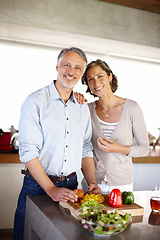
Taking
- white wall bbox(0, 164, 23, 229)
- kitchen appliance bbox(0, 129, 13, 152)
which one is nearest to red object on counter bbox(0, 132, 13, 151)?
kitchen appliance bbox(0, 129, 13, 152)

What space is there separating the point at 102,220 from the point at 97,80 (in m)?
1.30

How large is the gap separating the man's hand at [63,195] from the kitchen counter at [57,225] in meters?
0.04

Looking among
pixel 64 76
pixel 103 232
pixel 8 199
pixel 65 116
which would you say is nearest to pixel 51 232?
pixel 103 232

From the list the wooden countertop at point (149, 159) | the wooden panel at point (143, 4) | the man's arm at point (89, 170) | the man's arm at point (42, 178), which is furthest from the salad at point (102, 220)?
the wooden panel at point (143, 4)

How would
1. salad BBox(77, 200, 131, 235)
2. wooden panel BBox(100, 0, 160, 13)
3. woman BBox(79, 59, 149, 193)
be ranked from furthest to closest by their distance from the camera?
wooden panel BBox(100, 0, 160, 13)
woman BBox(79, 59, 149, 193)
salad BBox(77, 200, 131, 235)

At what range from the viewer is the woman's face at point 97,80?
2.31 meters

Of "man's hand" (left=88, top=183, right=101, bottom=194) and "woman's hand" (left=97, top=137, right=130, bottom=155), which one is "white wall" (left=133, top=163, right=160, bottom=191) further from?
"man's hand" (left=88, top=183, right=101, bottom=194)

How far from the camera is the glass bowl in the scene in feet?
3.97

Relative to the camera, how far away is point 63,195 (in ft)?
5.21

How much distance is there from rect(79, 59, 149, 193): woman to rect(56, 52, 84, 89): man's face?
35 cm

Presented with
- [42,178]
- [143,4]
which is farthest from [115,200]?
[143,4]

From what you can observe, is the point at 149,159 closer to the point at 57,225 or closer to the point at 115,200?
the point at 115,200

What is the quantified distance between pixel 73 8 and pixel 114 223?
305 cm

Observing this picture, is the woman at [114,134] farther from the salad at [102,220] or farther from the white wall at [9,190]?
the white wall at [9,190]
